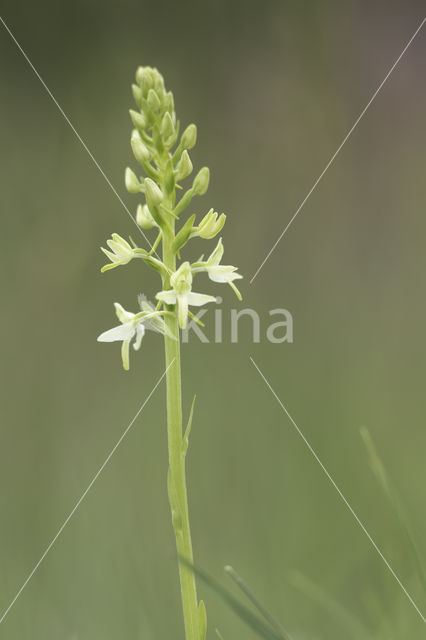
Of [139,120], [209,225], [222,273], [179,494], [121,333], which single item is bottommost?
[179,494]

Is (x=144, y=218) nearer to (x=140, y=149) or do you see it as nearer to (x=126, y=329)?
(x=140, y=149)

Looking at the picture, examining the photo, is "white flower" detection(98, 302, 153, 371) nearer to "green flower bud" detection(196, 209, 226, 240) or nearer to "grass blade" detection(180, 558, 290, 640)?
"green flower bud" detection(196, 209, 226, 240)

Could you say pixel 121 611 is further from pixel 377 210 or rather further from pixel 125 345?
pixel 377 210

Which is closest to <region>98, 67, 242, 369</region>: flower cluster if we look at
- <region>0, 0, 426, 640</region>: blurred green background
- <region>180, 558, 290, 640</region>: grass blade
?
<region>180, 558, 290, 640</region>: grass blade

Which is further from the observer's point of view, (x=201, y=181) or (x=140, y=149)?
(x=201, y=181)

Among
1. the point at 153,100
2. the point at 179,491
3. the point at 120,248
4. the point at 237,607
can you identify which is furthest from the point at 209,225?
the point at 237,607

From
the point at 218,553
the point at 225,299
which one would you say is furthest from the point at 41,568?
the point at 225,299
